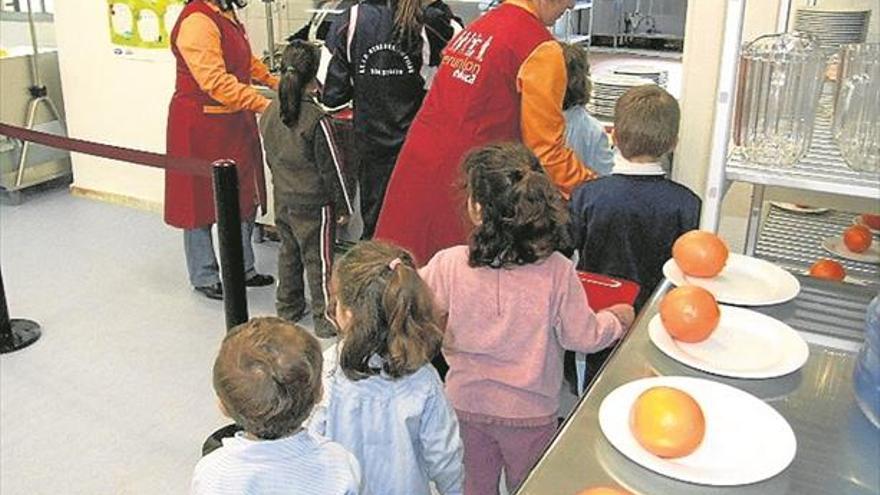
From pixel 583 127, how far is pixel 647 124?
745 mm

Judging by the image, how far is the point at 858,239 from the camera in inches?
73.3

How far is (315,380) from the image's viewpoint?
1.41 m

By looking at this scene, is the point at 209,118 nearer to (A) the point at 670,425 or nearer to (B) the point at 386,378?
(B) the point at 386,378

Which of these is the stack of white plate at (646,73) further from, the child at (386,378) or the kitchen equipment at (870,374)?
the kitchen equipment at (870,374)

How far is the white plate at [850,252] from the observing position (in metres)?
1.83

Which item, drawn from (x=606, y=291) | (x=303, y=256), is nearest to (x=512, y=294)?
(x=606, y=291)

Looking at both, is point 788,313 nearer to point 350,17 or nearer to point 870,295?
point 870,295

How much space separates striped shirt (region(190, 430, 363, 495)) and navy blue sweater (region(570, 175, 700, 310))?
0.93 metres

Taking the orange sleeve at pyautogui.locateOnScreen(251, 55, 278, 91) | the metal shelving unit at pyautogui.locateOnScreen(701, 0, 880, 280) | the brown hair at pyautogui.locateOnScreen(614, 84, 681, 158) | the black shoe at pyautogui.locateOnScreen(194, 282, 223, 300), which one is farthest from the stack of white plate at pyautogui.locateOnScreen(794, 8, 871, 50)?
the black shoe at pyautogui.locateOnScreen(194, 282, 223, 300)

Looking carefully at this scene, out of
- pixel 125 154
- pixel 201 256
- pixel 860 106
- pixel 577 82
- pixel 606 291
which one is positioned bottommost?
pixel 201 256

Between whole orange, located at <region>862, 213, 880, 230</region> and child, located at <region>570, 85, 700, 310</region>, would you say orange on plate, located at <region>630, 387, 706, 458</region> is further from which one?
whole orange, located at <region>862, 213, 880, 230</region>

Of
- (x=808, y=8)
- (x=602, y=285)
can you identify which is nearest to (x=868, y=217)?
(x=808, y=8)

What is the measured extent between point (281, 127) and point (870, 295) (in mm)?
2185

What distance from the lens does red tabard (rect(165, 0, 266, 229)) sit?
3.36 meters
